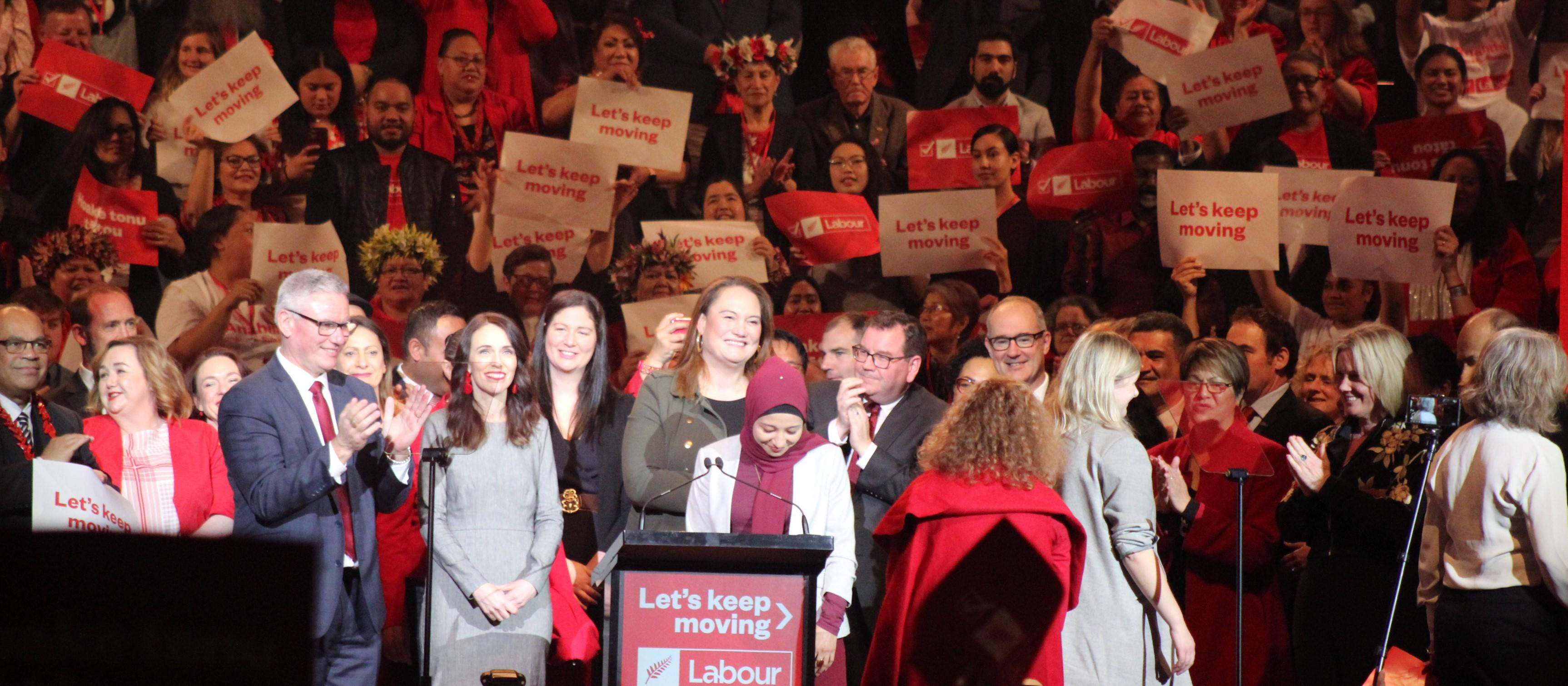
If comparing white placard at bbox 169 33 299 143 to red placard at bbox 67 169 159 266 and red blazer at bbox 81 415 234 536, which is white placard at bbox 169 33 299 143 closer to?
red placard at bbox 67 169 159 266

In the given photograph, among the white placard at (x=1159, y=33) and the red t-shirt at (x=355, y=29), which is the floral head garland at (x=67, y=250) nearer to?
the red t-shirt at (x=355, y=29)

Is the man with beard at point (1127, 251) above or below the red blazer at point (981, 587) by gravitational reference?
above

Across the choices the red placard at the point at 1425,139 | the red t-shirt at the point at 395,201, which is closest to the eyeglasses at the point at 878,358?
the red t-shirt at the point at 395,201

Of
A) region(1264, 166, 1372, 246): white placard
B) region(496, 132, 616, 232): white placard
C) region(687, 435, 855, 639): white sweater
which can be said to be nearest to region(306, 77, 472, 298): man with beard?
region(496, 132, 616, 232): white placard

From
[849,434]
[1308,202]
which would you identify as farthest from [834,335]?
[1308,202]

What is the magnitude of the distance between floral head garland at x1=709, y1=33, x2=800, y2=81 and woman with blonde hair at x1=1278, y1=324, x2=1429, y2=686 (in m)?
4.24

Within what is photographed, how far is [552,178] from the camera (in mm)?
8055

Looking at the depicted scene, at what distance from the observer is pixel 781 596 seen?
373 cm

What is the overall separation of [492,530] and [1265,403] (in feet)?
11.0

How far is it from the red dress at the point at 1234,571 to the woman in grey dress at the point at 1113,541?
72cm

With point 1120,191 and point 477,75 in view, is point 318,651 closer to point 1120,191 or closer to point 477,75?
point 477,75

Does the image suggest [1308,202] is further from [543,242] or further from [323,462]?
[323,462]

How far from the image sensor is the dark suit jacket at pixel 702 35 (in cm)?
820

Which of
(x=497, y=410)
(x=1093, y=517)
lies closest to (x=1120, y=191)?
(x=1093, y=517)
